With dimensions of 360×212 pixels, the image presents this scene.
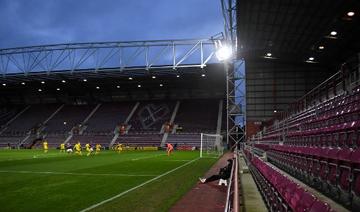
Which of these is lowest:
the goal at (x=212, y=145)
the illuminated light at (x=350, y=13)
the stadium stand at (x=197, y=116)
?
the goal at (x=212, y=145)

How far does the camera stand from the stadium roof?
3303 cm

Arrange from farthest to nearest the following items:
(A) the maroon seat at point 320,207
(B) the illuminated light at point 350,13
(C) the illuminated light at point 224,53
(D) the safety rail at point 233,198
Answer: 1. (C) the illuminated light at point 224,53
2. (B) the illuminated light at point 350,13
3. (D) the safety rail at point 233,198
4. (A) the maroon seat at point 320,207

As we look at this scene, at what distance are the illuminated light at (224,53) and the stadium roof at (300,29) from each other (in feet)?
4.99

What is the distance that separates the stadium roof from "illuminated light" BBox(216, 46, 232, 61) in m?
1.52

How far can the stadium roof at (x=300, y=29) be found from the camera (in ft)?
108

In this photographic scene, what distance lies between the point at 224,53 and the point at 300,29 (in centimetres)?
1120

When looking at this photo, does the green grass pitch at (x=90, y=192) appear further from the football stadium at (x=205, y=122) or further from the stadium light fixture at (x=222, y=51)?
the stadium light fixture at (x=222, y=51)

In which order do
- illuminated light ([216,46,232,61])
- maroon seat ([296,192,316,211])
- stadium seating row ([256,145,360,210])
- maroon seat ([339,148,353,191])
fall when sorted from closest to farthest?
1. maroon seat ([296,192,316,211])
2. stadium seating row ([256,145,360,210])
3. maroon seat ([339,148,353,191])
4. illuminated light ([216,46,232,61])

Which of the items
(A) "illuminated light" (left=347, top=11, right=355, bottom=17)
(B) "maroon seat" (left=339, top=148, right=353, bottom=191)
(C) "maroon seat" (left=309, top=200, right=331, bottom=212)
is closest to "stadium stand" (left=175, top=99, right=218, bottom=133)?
(A) "illuminated light" (left=347, top=11, right=355, bottom=17)

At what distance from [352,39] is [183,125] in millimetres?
33123

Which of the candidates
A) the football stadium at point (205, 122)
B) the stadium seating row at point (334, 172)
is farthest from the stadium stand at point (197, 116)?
the stadium seating row at point (334, 172)

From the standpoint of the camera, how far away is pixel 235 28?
4138cm

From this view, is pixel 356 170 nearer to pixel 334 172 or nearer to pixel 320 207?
pixel 334 172

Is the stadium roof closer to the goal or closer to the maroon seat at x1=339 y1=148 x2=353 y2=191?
the goal
